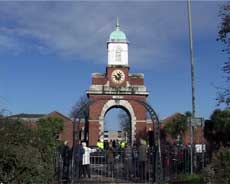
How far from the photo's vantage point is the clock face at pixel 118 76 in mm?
57812

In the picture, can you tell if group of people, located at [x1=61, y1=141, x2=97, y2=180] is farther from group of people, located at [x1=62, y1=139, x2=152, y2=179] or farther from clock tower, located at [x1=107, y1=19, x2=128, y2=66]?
clock tower, located at [x1=107, y1=19, x2=128, y2=66]

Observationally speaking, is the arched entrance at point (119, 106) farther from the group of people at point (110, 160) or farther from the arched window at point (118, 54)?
the group of people at point (110, 160)

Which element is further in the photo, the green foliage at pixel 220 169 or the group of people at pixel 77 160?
the group of people at pixel 77 160

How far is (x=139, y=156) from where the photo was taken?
2208 cm

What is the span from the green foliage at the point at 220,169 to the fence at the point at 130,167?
6.99 m

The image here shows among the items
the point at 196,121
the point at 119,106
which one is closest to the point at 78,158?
the point at 196,121

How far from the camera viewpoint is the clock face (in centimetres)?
5781

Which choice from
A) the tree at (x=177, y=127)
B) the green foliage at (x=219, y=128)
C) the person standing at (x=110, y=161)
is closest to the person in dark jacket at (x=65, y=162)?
the person standing at (x=110, y=161)

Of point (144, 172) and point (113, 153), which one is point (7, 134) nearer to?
point (144, 172)

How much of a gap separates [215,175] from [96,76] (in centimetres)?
4567

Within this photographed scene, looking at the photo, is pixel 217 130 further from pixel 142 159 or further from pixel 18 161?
pixel 18 161

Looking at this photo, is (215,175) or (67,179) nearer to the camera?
(215,175)

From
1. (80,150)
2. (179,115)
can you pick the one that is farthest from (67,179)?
(179,115)

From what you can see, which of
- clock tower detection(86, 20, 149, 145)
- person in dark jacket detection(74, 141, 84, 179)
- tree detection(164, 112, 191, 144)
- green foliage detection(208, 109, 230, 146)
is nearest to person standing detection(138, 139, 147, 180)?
person in dark jacket detection(74, 141, 84, 179)
